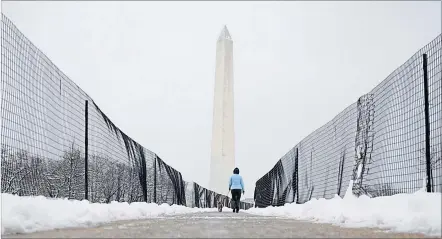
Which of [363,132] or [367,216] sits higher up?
[363,132]

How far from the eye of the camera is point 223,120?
63938 mm

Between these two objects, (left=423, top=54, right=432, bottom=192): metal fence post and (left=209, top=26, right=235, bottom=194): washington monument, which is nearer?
(left=423, top=54, right=432, bottom=192): metal fence post

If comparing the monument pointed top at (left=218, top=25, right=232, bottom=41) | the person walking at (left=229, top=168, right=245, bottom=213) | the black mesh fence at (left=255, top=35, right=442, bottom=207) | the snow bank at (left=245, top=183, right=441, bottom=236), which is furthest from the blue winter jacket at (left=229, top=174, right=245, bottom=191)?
the monument pointed top at (left=218, top=25, right=232, bottom=41)

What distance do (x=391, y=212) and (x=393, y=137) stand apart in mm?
2770

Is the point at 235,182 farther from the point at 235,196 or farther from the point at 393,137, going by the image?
the point at 393,137

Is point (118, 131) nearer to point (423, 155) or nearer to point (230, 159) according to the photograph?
point (423, 155)

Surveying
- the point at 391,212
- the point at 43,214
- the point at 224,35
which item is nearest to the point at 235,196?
the point at 391,212

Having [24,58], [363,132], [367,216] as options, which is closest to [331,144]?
[363,132]

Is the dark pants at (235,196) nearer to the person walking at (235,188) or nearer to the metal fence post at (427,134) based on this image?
the person walking at (235,188)

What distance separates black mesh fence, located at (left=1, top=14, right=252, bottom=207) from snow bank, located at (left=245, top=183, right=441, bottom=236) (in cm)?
513

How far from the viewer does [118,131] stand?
1777 centimetres

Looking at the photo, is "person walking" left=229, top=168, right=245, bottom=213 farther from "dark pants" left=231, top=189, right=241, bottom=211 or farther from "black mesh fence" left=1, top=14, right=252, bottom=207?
"black mesh fence" left=1, top=14, right=252, bottom=207

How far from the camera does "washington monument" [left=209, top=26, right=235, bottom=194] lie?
62.5m

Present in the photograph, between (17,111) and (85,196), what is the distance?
12.9 feet
